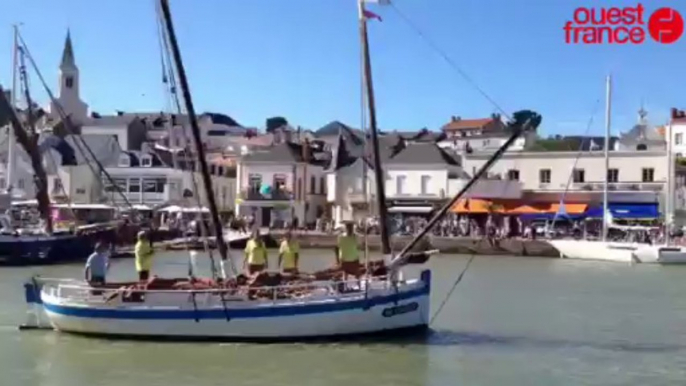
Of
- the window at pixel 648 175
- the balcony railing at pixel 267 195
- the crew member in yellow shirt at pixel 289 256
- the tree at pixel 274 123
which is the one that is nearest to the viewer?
the crew member in yellow shirt at pixel 289 256

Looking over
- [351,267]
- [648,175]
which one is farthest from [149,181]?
[351,267]

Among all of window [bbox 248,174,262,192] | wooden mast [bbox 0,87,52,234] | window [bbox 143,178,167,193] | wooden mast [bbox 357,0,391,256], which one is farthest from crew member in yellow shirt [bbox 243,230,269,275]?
window [bbox 143,178,167,193]

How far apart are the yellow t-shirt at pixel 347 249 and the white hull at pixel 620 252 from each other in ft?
141

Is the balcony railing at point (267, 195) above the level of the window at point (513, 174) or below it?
below

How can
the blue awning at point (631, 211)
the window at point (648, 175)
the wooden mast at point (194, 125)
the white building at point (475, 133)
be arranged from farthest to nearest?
the white building at point (475, 133), the window at point (648, 175), the blue awning at point (631, 211), the wooden mast at point (194, 125)

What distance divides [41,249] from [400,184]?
42007 millimetres

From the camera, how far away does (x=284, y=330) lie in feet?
89.9

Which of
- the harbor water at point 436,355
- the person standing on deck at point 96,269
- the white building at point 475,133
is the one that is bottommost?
the harbor water at point 436,355

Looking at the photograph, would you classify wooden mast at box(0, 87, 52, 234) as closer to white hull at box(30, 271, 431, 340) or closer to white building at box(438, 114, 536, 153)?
white hull at box(30, 271, 431, 340)

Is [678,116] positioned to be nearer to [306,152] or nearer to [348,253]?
[306,152]

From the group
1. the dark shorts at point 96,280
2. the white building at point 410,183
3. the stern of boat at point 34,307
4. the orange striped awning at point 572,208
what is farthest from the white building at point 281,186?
the dark shorts at point 96,280

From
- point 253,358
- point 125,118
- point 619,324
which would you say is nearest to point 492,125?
point 125,118

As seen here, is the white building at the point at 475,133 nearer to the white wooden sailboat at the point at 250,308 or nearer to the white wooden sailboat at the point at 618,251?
the white wooden sailboat at the point at 618,251

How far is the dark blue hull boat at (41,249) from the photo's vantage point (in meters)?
59.5
